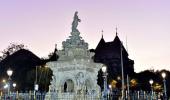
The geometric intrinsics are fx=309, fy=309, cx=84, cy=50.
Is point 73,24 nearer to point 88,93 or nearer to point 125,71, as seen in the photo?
point 88,93

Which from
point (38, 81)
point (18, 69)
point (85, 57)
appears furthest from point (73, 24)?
point (18, 69)

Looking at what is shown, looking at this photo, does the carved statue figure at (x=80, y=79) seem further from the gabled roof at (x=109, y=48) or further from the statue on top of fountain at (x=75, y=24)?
the gabled roof at (x=109, y=48)

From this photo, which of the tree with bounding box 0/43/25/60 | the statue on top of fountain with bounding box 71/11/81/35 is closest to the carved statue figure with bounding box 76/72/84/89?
the statue on top of fountain with bounding box 71/11/81/35

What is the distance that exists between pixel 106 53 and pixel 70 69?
270 ft

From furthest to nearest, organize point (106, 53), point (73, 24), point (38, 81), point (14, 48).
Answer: point (106, 53) → point (14, 48) → point (38, 81) → point (73, 24)

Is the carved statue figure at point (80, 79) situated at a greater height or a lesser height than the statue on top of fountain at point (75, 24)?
lesser

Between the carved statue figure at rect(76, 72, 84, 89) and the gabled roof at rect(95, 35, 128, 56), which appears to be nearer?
the carved statue figure at rect(76, 72, 84, 89)

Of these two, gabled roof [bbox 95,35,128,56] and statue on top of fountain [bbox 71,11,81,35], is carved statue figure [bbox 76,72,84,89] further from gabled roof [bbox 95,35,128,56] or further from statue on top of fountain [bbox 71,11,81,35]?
gabled roof [bbox 95,35,128,56]

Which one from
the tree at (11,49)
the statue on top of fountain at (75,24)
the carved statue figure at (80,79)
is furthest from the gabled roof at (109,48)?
the carved statue figure at (80,79)

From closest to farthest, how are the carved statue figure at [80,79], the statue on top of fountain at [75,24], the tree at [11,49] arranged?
the carved statue figure at [80,79] → the statue on top of fountain at [75,24] → the tree at [11,49]

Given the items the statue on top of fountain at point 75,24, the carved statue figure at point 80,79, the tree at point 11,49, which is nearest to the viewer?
the carved statue figure at point 80,79

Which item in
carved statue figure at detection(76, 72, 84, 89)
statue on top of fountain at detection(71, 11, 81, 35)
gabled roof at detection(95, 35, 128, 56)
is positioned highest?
Result: gabled roof at detection(95, 35, 128, 56)

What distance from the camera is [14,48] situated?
96625 mm

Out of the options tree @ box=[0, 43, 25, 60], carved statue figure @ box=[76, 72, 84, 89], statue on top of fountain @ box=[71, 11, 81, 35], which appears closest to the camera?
carved statue figure @ box=[76, 72, 84, 89]
